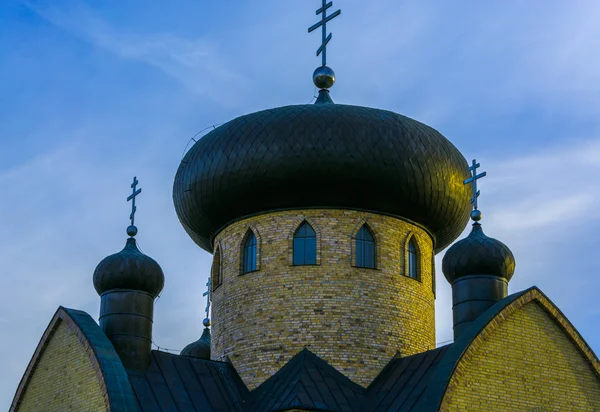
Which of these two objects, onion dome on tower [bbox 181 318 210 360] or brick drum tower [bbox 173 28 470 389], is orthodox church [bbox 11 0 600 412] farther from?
onion dome on tower [bbox 181 318 210 360]

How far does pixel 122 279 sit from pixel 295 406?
3473mm

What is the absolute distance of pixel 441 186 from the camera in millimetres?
20344

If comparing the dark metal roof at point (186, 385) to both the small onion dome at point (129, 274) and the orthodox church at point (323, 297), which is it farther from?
the small onion dome at point (129, 274)

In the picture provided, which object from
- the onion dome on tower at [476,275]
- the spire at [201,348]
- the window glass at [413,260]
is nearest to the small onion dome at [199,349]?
the spire at [201,348]

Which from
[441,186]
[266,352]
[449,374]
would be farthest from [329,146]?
[449,374]

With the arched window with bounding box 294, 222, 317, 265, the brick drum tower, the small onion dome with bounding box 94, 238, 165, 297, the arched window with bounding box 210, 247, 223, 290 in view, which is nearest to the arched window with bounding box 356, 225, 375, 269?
the brick drum tower

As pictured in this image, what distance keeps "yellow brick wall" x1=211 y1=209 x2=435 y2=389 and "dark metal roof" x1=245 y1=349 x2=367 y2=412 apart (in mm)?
229

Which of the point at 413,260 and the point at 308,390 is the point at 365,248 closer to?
the point at 413,260

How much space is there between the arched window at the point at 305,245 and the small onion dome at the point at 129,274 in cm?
219

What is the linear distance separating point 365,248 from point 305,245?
38.3 inches

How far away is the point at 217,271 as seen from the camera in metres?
21.0

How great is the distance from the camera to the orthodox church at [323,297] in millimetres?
17703

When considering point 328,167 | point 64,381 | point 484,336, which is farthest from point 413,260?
point 64,381

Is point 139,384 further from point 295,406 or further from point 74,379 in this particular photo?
point 295,406
